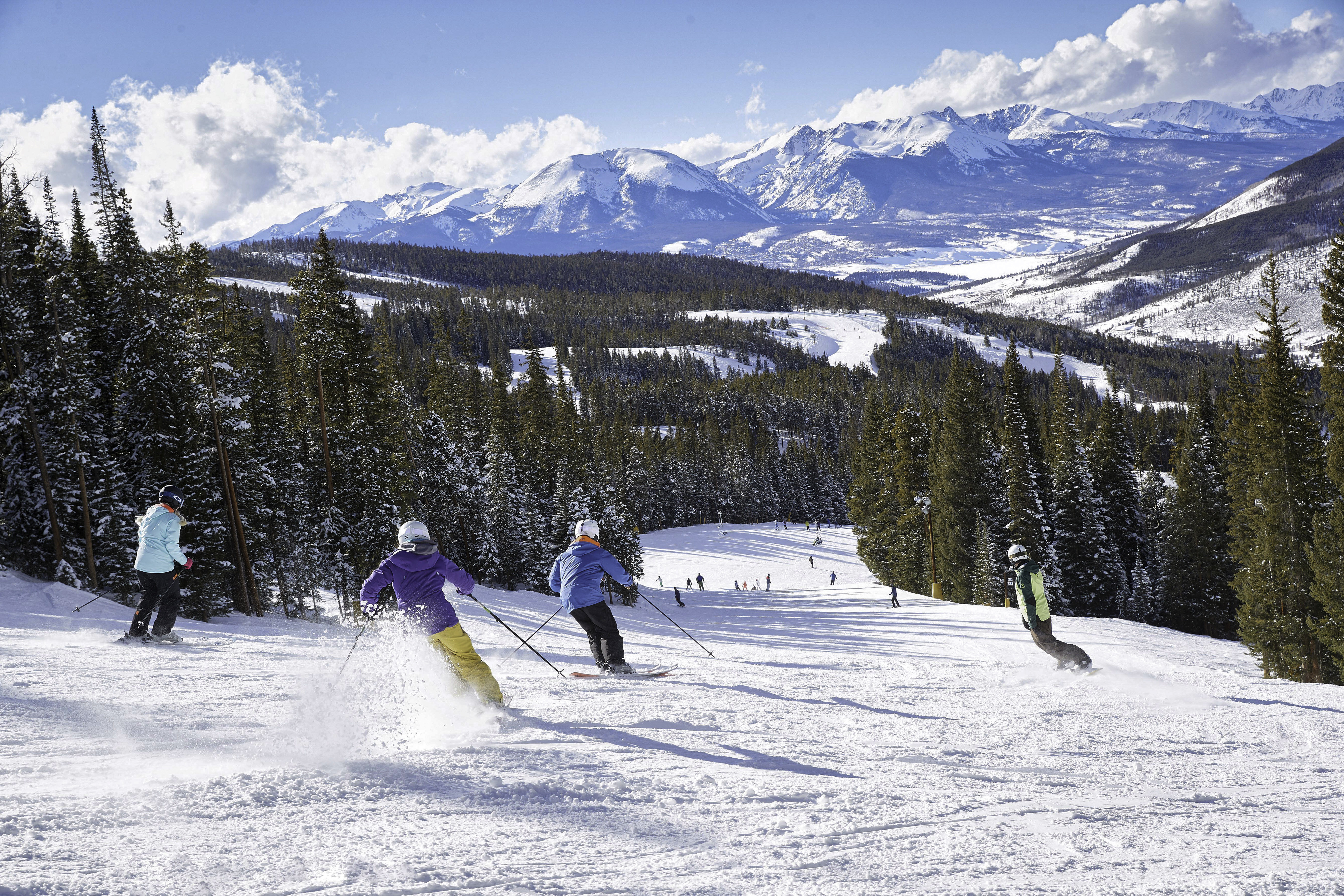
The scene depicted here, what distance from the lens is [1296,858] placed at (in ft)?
14.0

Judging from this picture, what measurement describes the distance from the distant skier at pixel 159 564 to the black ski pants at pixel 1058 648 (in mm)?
11822

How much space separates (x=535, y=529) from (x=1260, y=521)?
3287 cm

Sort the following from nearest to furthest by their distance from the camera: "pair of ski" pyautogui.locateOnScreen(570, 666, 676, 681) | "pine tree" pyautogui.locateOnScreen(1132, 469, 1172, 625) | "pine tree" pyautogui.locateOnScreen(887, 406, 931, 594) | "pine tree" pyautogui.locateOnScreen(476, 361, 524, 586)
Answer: "pair of ski" pyautogui.locateOnScreen(570, 666, 676, 681) < "pine tree" pyautogui.locateOnScreen(887, 406, 931, 594) < "pine tree" pyautogui.locateOnScreen(476, 361, 524, 586) < "pine tree" pyautogui.locateOnScreen(1132, 469, 1172, 625)

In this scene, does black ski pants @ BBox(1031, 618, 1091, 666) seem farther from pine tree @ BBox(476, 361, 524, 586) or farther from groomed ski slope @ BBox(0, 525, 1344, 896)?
pine tree @ BBox(476, 361, 524, 586)

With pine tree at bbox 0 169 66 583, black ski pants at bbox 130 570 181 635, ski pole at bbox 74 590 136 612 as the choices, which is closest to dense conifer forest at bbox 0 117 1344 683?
pine tree at bbox 0 169 66 583

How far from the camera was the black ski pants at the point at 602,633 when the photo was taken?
362 inches

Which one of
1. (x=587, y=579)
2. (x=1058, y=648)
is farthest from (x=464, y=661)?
(x=1058, y=648)

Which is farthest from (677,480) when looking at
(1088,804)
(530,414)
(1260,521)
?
(1088,804)

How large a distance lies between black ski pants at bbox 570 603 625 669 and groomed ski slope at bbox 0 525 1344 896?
2.18ft

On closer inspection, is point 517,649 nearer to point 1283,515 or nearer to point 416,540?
point 416,540

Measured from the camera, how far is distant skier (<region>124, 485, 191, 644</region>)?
9.56 m

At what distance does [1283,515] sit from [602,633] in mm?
23492

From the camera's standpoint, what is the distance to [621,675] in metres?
9.48

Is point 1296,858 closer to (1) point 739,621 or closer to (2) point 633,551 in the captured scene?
(1) point 739,621
